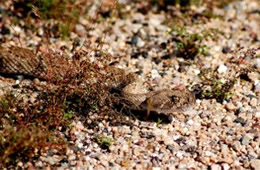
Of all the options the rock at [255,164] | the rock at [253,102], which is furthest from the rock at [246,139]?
the rock at [253,102]

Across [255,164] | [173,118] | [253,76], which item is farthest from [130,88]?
[253,76]

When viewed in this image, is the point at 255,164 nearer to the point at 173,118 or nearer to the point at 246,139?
the point at 246,139

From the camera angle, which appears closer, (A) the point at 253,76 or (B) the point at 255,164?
(B) the point at 255,164

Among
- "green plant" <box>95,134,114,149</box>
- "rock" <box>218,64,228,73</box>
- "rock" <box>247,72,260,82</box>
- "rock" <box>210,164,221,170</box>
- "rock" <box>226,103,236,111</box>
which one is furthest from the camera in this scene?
"rock" <box>218,64,228,73</box>

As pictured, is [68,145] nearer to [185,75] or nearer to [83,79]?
[83,79]

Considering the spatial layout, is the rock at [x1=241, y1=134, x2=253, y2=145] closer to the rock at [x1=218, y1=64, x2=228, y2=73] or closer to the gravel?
the gravel

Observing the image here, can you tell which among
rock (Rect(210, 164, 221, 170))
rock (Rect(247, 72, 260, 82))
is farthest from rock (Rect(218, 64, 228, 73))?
rock (Rect(210, 164, 221, 170))

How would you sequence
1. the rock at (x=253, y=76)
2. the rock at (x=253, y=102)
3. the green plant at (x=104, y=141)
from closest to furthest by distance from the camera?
1. the green plant at (x=104, y=141)
2. the rock at (x=253, y=102)
3. the rock at (x=253, y=76)

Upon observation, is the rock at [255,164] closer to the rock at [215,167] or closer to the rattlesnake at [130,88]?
the rock at [215,167]
